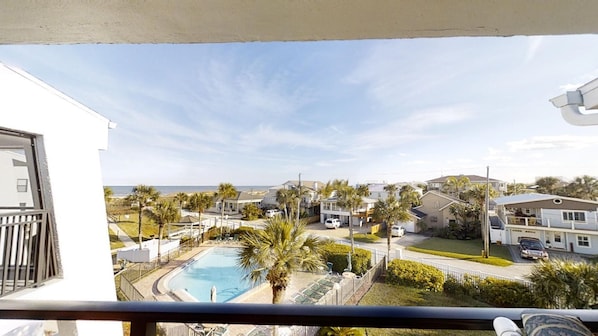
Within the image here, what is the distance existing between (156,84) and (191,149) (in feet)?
18.7

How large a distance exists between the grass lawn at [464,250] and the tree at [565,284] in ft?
7.74

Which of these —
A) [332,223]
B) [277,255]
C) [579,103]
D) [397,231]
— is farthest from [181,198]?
[579,103]

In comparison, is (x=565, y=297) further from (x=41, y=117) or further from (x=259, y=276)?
(x=41, y=117)

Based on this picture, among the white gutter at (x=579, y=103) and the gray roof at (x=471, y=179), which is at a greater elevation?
the white gutter at (x=579, y=103)

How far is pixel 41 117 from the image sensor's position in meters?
1.97

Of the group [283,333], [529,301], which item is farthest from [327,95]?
[283,333]

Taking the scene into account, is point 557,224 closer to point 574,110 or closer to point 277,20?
point 574,110

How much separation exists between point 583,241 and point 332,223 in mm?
7293

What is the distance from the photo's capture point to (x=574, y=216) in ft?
18.4

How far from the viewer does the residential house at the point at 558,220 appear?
543 cm

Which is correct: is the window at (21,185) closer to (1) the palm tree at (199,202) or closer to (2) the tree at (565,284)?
(2) the tree at (565,284)

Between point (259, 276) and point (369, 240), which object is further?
point (369, 240)

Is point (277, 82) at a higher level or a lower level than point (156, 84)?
higher

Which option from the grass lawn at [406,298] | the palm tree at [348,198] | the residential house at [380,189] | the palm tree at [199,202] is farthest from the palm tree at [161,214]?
the residential house at [380,189]
